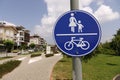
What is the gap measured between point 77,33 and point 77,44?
123 millimetres

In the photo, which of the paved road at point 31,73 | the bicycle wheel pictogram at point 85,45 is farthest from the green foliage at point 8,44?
the bicycle wheel pictogram at point 85,45

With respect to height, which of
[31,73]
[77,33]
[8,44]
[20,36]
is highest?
[20,36]

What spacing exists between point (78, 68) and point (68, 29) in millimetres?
454

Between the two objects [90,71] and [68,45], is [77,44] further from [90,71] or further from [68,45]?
[90,71]

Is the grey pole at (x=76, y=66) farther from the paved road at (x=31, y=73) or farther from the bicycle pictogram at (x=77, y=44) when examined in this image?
the paved road at (x=31, y=73)

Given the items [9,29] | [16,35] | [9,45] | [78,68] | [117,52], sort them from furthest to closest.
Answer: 1. [16,35]
2. [9,29]
3. [9,45]
4. [117,52]
5. [78,68]

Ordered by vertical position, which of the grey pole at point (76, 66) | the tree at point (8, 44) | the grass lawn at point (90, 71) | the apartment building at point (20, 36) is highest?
the apartment building at point (20, 36)

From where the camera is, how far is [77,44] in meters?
3.01

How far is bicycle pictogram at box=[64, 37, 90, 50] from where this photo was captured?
300 centimetres

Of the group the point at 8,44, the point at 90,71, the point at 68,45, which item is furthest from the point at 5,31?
the point at 68,45

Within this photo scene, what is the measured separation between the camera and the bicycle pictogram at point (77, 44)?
2996mm

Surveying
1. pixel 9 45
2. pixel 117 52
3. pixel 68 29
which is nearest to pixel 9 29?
pixel 9 45

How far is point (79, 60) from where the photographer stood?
3000 millimetres

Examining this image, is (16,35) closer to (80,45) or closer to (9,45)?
(9,45)
